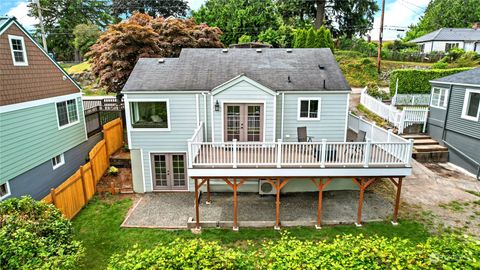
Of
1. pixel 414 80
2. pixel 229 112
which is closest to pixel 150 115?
pixel 229 112

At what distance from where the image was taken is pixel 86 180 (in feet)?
37.9

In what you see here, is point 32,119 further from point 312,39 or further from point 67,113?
point 312,39

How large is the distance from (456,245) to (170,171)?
10.4m

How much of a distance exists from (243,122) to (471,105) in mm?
11362

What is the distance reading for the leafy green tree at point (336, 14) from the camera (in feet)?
111

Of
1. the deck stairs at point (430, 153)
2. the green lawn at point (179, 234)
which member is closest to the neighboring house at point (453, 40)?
the deck stairs at point (430, 153)

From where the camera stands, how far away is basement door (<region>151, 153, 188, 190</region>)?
1238cm

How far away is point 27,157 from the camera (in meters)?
10.3

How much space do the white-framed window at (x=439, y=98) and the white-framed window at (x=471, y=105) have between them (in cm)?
124

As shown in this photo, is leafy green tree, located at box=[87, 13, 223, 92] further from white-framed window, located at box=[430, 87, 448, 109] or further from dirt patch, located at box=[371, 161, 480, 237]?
white-framed window, located at box=[430, 87, 448, 109]

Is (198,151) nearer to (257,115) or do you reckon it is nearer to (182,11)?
(257,115)

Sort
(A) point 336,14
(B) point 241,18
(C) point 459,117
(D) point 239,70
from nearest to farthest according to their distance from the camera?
(D) point 239,70 → (C) point 459,117 → (B) point 241,18 → (A) point 336,14

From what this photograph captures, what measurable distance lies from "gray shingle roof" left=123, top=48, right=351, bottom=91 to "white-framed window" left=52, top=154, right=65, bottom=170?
177 inches

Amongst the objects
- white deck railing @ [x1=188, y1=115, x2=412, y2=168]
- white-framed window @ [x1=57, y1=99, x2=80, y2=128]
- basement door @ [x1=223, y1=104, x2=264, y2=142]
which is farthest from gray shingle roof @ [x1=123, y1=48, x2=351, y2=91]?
white-framed window @ [x1=57, y1=99, x2=80, y2=128]
